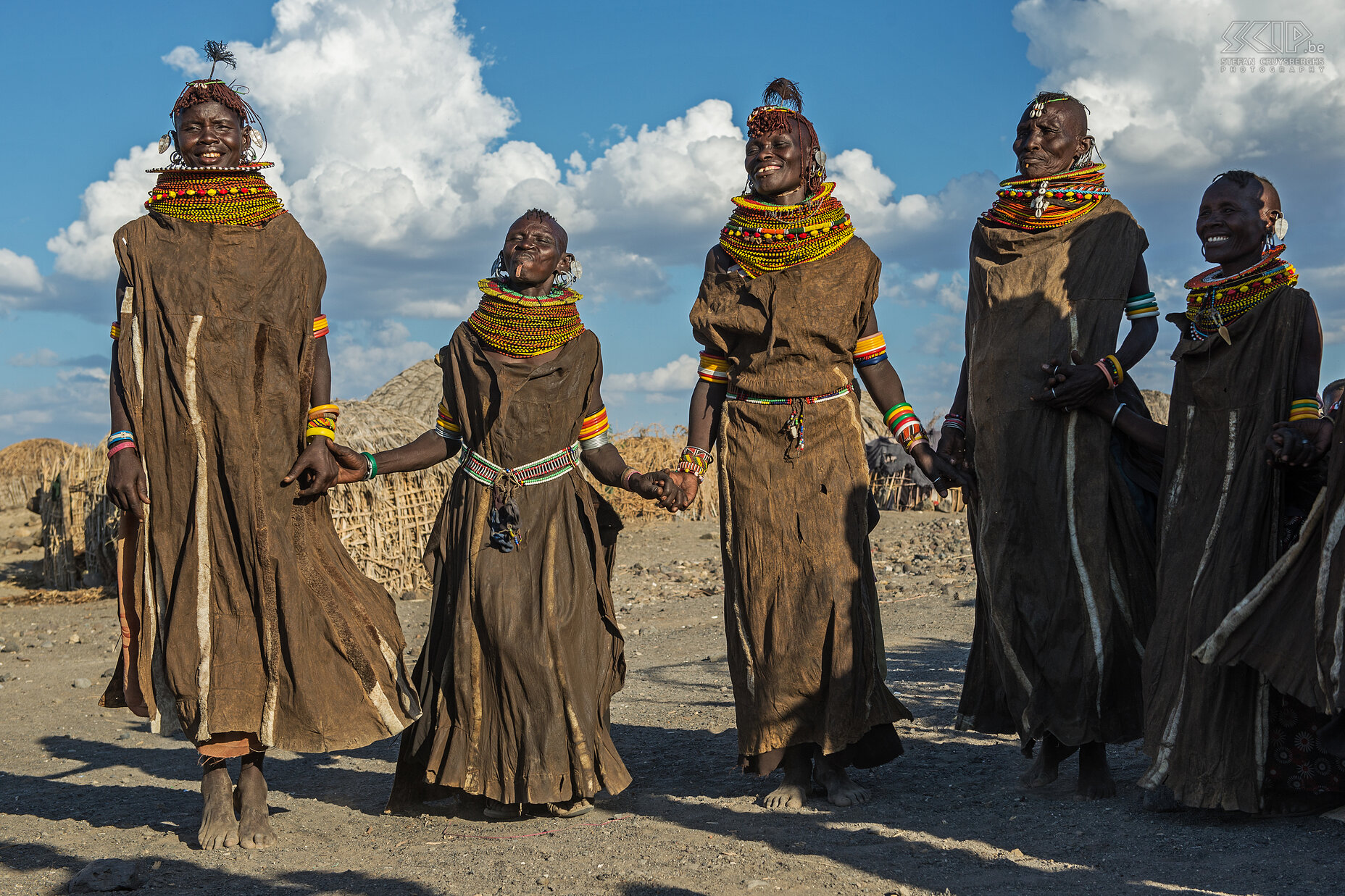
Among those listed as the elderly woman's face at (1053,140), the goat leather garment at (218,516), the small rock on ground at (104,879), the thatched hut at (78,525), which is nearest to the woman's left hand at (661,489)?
the goat leather garment at (218,516)

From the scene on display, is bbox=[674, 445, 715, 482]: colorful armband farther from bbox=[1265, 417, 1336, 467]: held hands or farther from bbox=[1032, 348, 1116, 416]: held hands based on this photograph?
bbox=[1265, 417, 1336, 467]: held hands

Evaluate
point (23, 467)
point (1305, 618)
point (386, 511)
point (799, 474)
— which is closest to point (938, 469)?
point (799, 474)

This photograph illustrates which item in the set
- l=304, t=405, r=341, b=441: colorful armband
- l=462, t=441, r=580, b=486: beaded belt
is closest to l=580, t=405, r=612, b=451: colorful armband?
l=462, t=441, r=580, b=486: beaded belt

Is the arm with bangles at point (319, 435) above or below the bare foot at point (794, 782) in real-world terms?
above

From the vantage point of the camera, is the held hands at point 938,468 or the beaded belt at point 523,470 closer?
the beaded belt at point 523,470

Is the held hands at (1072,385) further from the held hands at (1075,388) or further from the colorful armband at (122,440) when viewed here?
the colorful armband at (122,440)

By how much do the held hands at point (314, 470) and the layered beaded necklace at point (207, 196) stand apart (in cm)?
90

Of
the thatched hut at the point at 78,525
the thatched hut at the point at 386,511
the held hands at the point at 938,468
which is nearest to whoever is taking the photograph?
the held hands at the point at 938,468

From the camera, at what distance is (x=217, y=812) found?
4340mm

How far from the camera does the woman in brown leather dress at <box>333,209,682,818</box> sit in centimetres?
451

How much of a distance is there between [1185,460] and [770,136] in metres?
2.06

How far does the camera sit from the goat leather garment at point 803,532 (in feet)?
15.2

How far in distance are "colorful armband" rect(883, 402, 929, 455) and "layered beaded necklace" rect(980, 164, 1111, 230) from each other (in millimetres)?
888

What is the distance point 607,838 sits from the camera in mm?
4246
